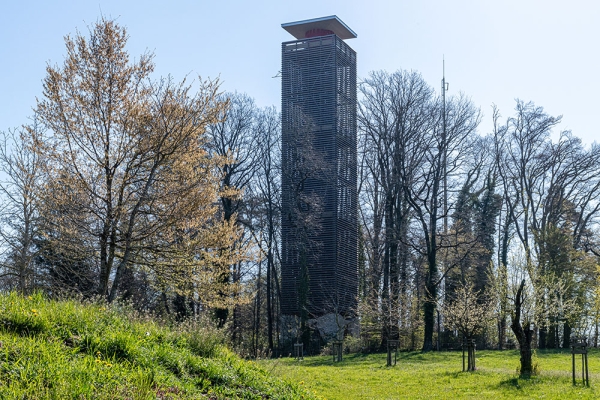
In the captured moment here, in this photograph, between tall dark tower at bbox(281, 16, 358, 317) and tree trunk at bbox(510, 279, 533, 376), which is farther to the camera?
tall dark tower at bbox(281, 16, 358, 317)

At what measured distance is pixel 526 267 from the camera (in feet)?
71.3

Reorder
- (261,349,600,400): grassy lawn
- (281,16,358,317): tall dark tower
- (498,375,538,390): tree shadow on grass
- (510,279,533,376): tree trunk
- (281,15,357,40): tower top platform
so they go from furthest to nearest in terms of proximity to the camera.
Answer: (281,15,357,40): tower top platform
(281,16,358,317): tall dark tower
(510,279,533,376): tree trunk
(498,375,538,390): tree shadow on grass
(261,349,600,400): grassy lawn

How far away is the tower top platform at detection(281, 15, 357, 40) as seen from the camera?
36406 millimetres

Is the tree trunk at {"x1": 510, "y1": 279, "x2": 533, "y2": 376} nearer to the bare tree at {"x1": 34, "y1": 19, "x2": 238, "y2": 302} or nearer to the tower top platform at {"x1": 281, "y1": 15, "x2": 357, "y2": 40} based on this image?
the bare tree at {"x1": 34, "y1": 19, "x2": 238, "y2": 302}

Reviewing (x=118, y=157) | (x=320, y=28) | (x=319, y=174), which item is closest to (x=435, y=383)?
(x=118, y=157)

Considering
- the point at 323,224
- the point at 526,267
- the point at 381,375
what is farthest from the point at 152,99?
the point at 323,224

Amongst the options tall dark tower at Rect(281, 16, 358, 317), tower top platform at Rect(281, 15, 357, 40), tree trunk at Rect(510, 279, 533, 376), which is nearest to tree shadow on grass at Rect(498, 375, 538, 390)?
tree trunk at Rect(510, 279, 533, 376)

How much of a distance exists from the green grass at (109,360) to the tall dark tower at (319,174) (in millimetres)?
22810

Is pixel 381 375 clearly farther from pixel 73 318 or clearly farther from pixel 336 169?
pixel 336 169

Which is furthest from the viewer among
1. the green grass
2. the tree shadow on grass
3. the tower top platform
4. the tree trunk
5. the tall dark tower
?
the tower top platform

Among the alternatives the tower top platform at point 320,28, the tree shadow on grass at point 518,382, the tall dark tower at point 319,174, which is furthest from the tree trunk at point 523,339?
the tower top platform at point 320,28

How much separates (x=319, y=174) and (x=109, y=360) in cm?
2705

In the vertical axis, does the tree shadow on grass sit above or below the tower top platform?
below

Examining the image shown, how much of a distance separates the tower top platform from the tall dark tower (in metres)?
0.06
